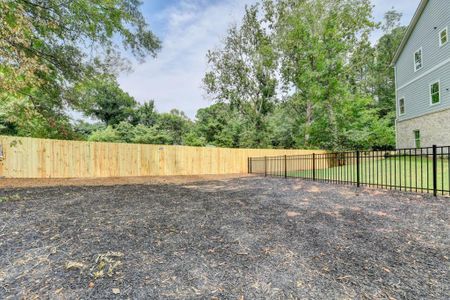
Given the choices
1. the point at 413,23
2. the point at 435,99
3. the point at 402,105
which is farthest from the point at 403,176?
the point at 413,23

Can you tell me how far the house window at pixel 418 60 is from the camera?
39.8ft

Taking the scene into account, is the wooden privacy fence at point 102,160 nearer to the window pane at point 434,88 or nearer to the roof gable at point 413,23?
the window pane at point 434,88

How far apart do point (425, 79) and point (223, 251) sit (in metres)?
14.9

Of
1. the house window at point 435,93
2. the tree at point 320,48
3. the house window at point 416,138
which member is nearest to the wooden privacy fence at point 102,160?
the tree at point 320,48

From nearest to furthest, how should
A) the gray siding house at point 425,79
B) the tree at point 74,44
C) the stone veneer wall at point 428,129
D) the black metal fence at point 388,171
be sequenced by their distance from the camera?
the black metal fence at point 388,171, the tree at point 74,44, the stone veneer wall at point 428,129, the gray siding house at point 425,79

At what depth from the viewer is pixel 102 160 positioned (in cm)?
878

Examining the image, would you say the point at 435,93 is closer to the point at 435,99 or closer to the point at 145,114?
the point at 435,99

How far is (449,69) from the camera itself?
10094 mm

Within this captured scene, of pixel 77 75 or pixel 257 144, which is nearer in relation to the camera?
pixel 77 75

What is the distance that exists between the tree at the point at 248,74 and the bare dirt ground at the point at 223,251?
1424 centimetres

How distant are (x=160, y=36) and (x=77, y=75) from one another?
9.83 feet

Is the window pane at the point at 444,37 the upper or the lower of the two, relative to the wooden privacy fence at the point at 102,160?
upper

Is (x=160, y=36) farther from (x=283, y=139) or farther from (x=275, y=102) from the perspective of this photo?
(x=283, y=139)

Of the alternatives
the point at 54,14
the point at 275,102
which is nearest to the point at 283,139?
the point at 275,102
